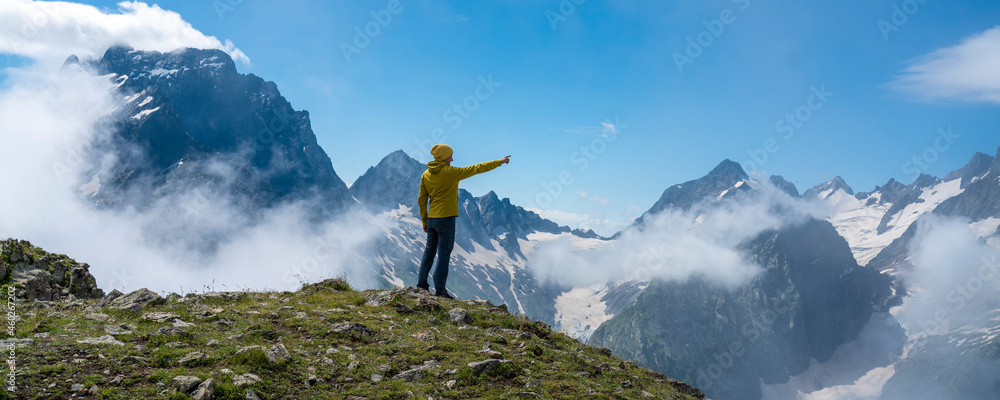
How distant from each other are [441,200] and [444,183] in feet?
2.29

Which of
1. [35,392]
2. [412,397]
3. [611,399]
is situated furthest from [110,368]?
[611,399]

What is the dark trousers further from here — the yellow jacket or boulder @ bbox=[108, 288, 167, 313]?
boulder @ bbox=[108, 288, 167, 313]

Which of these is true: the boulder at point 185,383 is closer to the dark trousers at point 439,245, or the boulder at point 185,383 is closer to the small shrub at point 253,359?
the small shrub at point 253,359

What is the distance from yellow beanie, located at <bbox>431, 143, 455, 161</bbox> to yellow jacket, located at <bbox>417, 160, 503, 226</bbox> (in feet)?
0.70

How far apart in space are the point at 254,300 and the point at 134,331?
521 centimetres

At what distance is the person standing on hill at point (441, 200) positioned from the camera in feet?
54.4

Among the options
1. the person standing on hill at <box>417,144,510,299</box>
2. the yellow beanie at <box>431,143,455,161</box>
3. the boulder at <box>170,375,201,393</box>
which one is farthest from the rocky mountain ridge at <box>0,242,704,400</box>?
the yellow beanie at <box>431,143,455,161</box>

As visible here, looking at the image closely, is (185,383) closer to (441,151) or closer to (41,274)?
(441,151)

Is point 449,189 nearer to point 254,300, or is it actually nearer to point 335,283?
point 335,283

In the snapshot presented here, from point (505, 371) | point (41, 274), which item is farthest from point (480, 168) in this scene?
point (41, 274)

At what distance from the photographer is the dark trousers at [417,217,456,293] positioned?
56.6ft

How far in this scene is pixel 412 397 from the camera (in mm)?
8859

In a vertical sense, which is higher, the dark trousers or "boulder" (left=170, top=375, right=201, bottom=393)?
the dark trousers

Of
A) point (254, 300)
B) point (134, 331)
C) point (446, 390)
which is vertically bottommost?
point (446, 390)
